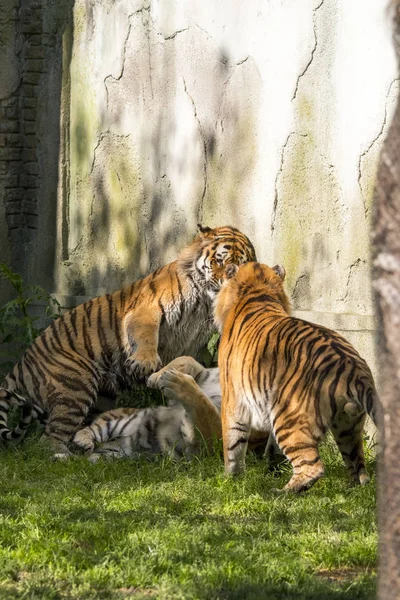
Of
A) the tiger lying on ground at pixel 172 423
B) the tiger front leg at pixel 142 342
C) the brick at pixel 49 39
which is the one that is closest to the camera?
the tiger lying on ground at pixel 172 423

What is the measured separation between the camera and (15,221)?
9656 millimetres

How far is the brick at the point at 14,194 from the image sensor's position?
9586mm

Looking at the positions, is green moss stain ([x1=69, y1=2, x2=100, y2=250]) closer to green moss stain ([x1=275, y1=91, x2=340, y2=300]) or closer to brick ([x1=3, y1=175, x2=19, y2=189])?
brick ([x1=3, y1=175, x2=19, y2=189])

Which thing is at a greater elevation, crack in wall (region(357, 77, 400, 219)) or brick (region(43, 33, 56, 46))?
brick (region(43, 33, 56, 46))

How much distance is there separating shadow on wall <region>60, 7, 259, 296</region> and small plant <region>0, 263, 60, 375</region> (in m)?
0.39

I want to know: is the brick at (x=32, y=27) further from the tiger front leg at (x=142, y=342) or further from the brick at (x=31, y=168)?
the tiger front leg at (x=142, y=342)

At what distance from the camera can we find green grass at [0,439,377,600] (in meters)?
3.45

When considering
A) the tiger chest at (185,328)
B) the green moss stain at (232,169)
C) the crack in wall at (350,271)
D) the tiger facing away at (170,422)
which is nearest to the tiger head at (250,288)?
the tiger facing away at (170,422)

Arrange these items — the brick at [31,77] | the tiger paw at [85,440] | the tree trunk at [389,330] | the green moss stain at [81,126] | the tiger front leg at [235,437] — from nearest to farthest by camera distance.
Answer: the tree trunk at [389,330]
the tiger front leg at [235,437]
the tiger paw at [85,440]
the green moss stain at [81,126]
the brick at [31,77]

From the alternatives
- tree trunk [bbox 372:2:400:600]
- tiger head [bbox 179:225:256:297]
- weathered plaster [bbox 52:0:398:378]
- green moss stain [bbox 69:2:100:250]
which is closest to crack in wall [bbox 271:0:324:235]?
weathered plaster [bbox 52:0:398:378]

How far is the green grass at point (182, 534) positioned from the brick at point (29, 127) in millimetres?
4620

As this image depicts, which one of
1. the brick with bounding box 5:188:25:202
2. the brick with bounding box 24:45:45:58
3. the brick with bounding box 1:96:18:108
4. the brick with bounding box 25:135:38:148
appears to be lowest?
the brick with bounding box 5:188:25:202

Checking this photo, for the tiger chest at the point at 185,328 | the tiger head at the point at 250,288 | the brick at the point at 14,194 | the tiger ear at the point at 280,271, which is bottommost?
the tiger chest at the point at 185,328

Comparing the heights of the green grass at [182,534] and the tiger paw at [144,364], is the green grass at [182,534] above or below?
below
